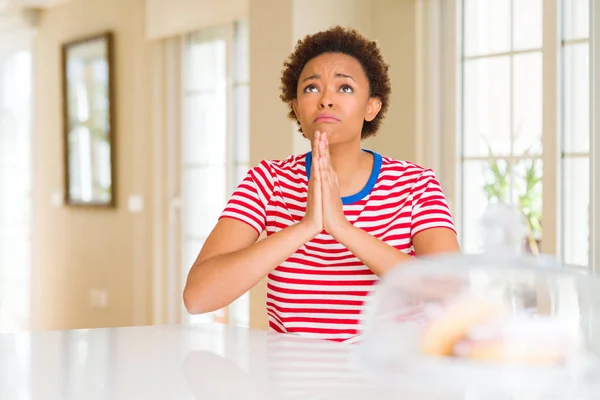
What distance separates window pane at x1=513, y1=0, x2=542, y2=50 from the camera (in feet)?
10.2

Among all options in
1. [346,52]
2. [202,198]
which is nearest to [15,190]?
[202,198]

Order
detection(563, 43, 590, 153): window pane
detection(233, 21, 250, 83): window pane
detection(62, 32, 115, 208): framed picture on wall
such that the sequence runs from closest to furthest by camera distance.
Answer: detection(563, 43, 590, 153): window pane, detection(233, 21, 250, 83): window pane, detection(62, 32, 115, 208): framed picture on wall

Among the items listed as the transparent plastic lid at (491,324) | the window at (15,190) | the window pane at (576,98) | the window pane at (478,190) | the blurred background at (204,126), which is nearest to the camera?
the transparent plastic lid at (491,324)

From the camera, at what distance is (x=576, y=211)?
2.93m

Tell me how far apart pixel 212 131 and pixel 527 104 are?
2.15 meters

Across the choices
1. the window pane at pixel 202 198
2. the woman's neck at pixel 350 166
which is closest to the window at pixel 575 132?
the woman's neck at pixel 350 166

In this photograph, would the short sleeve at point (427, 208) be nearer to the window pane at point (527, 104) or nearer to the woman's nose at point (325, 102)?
the woman's nose at point (325, 102)

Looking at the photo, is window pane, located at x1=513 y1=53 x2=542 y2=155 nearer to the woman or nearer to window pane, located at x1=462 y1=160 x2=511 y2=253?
window pane, located at x1=462 y1=160 x2=511 y2=253

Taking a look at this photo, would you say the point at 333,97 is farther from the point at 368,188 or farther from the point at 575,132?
the point at 575,132

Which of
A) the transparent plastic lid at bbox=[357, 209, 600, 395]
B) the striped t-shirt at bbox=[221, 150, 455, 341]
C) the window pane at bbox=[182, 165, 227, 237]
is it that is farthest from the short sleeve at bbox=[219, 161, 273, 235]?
the window pane at bbox=[182, 165, 227, 237]

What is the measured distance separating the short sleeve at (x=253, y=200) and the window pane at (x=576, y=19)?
5.39 ft

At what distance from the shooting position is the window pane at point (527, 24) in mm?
3102

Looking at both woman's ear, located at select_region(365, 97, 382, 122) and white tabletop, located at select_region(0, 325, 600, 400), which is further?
woman's ear, located at select_region(365, 97, 382, 122)

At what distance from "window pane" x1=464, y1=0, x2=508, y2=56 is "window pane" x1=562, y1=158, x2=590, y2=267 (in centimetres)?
60
